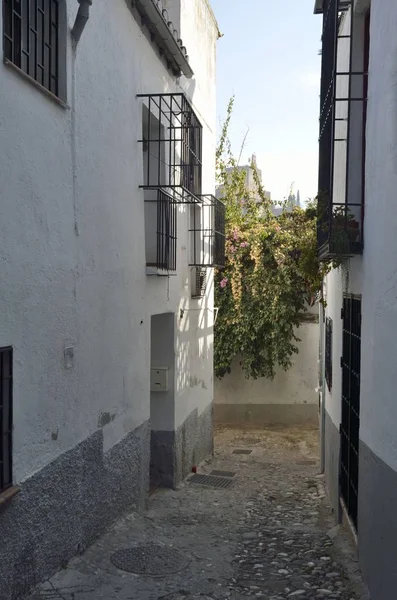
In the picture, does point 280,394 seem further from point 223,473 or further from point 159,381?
point 159,381

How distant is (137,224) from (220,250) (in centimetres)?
457

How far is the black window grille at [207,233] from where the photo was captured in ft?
34.6

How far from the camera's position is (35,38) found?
4.81 meters

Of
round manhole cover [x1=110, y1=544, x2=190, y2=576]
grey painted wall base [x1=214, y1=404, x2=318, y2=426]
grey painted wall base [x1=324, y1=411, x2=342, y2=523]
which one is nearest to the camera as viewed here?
round manhole cover [x1=110, y1=544, x2=190, y2=576]

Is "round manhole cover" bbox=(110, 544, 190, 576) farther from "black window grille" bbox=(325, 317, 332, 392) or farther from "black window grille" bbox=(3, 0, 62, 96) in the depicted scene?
"black window grille" bbox=(3, 0, 62, 96)

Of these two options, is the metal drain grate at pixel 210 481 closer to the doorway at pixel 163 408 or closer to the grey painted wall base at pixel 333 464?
the doorway at pixel 163 408

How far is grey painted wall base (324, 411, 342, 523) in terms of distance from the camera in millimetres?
7742

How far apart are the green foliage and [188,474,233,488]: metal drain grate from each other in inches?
172

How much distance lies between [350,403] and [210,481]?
3823mm

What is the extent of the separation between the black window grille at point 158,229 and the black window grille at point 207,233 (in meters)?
2.11

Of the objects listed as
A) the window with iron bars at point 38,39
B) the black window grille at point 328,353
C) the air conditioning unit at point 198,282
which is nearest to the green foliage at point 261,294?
the air conditioning unit at point 198,282

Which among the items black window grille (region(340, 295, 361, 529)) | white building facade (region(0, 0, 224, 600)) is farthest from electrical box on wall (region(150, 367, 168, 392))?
black window grille (region(340, 295, 361, 529))

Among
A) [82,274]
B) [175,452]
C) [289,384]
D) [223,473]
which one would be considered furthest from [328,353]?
[289,384]

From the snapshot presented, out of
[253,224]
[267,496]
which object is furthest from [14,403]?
[253,224]
